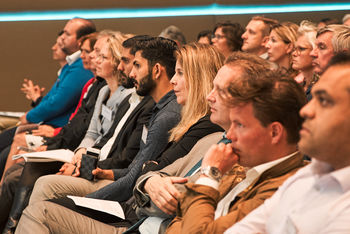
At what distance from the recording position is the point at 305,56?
4.11 m

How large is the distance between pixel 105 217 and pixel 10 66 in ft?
17.9

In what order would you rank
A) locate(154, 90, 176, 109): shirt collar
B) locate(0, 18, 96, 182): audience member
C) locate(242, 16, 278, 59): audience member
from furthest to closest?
locate(242, 16, 278, 59): audience member → locate(0, 18, 96, 182): audience member → locate(154, 90, 176, 109): shirt collar

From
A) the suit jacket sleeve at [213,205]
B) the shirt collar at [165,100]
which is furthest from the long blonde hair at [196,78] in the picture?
the suit jacket sleeve at [213,205]

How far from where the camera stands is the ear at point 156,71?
11.4 ft

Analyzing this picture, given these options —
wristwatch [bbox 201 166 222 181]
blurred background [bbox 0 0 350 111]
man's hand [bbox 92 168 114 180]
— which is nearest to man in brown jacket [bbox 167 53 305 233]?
wristwatch [bbox 201 166 222 181]

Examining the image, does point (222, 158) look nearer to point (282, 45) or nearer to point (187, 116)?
point (187, 116)

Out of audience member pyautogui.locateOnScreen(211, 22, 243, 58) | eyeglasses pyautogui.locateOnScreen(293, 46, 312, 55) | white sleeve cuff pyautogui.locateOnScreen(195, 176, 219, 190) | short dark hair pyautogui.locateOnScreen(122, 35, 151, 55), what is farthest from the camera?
audience member pyautogui.locateOnScreen(211, 22, 243, 58)

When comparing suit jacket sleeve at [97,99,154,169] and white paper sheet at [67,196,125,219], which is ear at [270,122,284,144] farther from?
suit jacket sleeve at [97,99,154,169]

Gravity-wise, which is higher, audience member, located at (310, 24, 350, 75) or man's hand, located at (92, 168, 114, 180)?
audience member, located at (310, 24, 350, 75)

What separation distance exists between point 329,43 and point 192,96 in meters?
1.20

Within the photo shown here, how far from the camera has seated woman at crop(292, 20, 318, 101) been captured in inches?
Result: 160

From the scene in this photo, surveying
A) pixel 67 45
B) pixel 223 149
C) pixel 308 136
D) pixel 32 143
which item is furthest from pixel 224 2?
pixel 308 136

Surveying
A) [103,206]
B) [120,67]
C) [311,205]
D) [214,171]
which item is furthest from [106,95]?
[311,205]

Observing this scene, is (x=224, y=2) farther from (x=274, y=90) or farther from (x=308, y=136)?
(x=308, y=136)
